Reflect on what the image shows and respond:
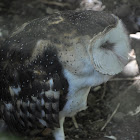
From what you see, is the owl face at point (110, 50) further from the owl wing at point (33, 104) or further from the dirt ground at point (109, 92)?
the dirt ground at point (109, 92)

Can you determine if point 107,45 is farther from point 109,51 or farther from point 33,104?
point 33,104

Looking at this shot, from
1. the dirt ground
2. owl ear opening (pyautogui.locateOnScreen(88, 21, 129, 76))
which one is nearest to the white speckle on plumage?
owl ear opening (pyautogui.locateOnScreen(88, 21, 129, 76))

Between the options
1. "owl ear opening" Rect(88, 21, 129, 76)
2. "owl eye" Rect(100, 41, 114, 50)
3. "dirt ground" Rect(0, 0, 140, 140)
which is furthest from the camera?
"dirt ground" Rect(0, 0, 140, 140)

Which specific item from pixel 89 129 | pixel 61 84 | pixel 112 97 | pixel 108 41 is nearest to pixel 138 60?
pixel 112 97

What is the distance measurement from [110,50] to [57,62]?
1.09ft

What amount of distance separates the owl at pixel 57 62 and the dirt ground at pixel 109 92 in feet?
1.74

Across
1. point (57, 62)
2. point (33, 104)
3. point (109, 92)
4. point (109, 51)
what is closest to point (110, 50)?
point (109, 51)

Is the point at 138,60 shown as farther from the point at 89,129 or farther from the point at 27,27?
the point at 27,27

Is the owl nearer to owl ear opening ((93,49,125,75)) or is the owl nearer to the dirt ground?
owl ear opening ((93,49,125,75))

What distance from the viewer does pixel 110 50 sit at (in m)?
1.84

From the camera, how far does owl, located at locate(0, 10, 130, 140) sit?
1714 mm

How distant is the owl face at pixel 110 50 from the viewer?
1688mm

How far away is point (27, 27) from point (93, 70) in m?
0.49

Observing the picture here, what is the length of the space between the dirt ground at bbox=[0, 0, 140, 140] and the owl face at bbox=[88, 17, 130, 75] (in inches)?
25.5
